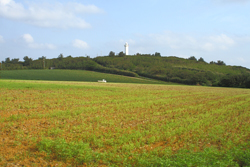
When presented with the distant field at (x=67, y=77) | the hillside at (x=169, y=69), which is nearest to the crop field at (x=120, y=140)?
the distant field at (x=67, y=77)

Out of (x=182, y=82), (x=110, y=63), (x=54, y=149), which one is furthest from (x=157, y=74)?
(x=54, y=149)

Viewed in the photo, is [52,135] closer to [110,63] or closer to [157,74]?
[157,74]

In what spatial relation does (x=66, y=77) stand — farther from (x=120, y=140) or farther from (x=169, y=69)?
(x=120, y=140)

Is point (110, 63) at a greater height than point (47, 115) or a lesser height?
greater

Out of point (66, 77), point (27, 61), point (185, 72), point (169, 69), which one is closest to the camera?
point (66, 77)

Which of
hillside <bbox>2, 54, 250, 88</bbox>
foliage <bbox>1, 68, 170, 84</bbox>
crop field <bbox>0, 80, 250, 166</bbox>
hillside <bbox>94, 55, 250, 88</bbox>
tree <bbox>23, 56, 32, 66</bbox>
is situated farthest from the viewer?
tree <bbox>23, 56, 32, 66</bbox>

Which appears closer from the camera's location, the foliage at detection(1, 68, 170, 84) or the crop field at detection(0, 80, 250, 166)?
the crop field at detection(0, 80, 250, 166)

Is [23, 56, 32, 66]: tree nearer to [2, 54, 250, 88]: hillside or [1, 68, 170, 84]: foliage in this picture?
[2, 54, 250, 88]: hillside

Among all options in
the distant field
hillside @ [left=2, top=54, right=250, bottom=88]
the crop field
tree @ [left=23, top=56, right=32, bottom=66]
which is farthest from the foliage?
the crop field

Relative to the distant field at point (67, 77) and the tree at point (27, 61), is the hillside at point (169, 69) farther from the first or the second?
the distant field at point (67, 77)

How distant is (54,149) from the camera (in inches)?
363

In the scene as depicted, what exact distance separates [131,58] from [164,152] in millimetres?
136023

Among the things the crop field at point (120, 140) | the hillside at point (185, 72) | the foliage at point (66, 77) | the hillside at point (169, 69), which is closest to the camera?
the crop field at point (120, 140)

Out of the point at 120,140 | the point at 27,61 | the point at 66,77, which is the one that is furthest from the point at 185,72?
the point at 27,61
